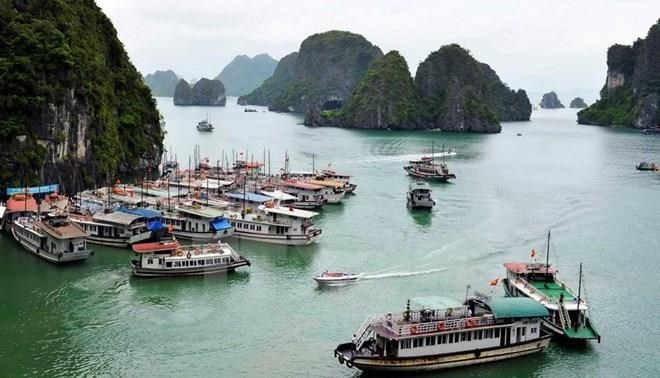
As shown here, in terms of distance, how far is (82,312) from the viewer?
33656mm

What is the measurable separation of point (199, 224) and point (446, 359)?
2445 cm

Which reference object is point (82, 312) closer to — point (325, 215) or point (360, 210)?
point (325, 215)

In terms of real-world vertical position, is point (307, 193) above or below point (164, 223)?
above

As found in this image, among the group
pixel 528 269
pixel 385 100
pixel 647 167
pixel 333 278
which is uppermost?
pixel 385 100

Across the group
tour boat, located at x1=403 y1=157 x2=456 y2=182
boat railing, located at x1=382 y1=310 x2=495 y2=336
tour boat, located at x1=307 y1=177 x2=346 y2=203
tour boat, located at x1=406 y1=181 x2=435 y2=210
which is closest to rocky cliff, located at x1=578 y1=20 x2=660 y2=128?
tour boat, located at x1=403 y1=157 x2=456 y2=182

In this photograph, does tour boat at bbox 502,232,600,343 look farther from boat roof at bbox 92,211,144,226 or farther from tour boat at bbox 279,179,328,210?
tour boat at bbox 279,179,328,210

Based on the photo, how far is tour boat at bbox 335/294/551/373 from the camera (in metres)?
27.5

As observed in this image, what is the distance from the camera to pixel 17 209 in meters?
47.8

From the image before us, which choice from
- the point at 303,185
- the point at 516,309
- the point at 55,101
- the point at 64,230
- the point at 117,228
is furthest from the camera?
the point at 303,185

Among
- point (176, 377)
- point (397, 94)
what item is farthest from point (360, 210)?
point (397, 94)

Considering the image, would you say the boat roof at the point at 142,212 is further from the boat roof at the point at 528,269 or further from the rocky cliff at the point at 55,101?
the boat roof at the point at 528,269

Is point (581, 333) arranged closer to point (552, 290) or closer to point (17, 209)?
point (552, 290)

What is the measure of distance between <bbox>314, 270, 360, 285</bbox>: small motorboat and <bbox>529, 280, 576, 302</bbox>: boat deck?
9.70m

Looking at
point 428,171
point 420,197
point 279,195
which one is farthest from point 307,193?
point 428,171
